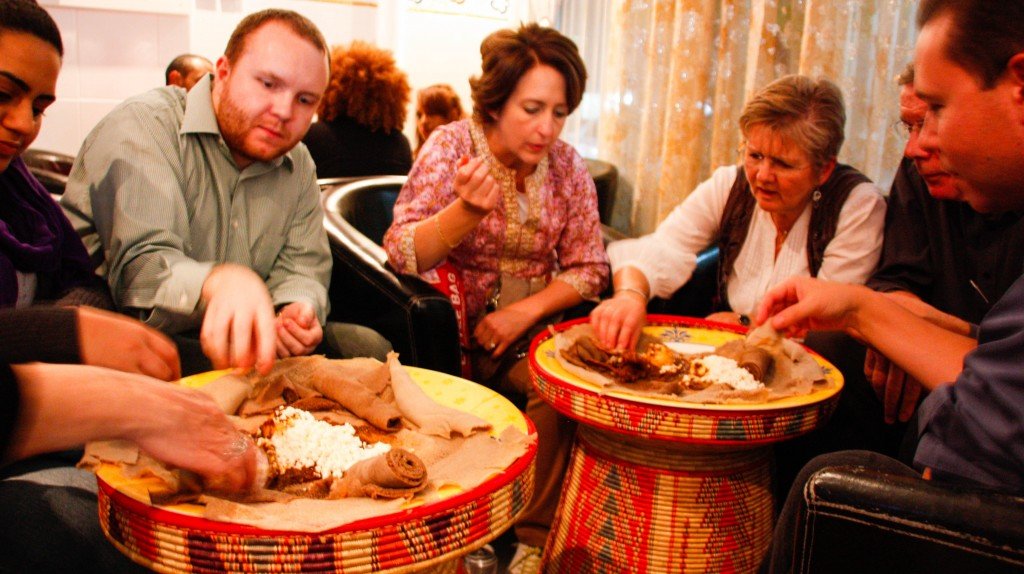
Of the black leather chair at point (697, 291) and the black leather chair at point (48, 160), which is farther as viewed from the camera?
the black leather chair at point (48, 160)

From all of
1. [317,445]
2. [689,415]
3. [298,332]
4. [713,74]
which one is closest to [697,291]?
[713,74]

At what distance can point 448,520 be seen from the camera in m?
1.12

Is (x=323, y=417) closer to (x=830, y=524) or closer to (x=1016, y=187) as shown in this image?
(x=830, y=524)

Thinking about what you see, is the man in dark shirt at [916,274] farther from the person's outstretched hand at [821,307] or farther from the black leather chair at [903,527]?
the black leather chair at [903,527]

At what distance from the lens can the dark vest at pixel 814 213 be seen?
240 cm

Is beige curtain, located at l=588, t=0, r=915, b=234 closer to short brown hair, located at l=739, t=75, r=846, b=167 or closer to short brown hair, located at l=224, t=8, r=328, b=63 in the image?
short brown hair, located at l=739, t=75, r=846, b=167

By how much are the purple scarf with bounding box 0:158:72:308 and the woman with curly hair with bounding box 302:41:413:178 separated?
2.25 meters

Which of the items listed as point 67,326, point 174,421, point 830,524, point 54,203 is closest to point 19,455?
point 174,421

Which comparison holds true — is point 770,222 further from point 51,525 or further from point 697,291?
point 51,525

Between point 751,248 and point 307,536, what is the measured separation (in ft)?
6.19

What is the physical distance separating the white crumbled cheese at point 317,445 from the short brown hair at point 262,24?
1.01 metres

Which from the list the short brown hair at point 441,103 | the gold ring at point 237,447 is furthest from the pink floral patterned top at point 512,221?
the short brown hair at point 441,103

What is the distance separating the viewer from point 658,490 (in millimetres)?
1847

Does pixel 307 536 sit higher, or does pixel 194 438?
pixel 194 438
